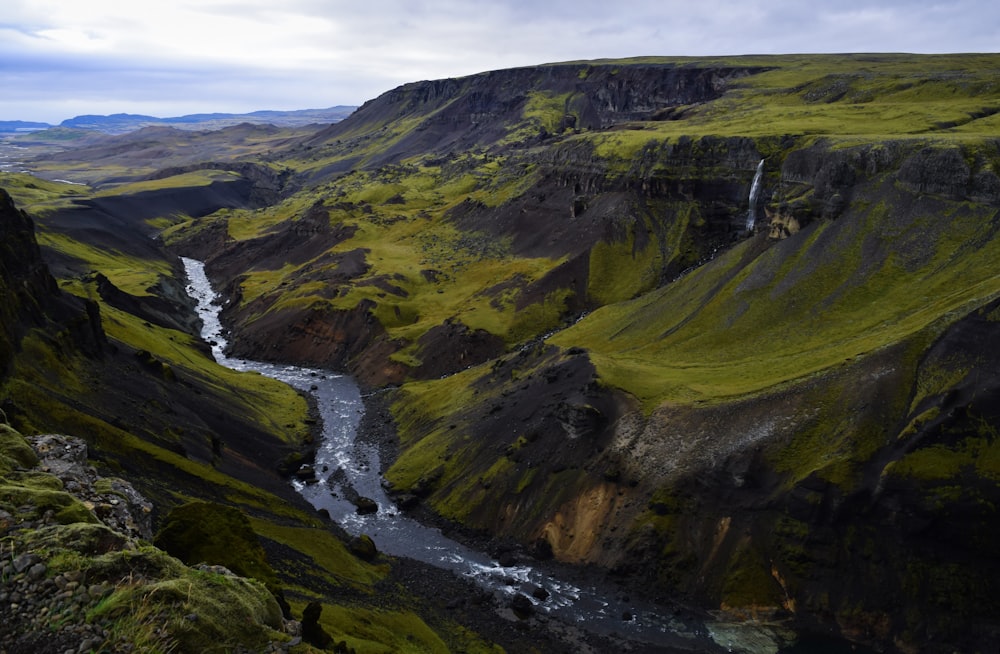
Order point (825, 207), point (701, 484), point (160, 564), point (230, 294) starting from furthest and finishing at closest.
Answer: point (230, 294), point (825, 207), point (701, 484), point (160, 564)

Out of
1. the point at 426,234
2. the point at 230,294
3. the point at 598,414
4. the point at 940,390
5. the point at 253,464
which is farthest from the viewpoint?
the point at 426,234

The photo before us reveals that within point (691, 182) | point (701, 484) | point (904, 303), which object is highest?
point (691, 182)

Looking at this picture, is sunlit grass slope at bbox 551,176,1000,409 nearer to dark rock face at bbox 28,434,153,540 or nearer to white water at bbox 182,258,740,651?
white water at bbox 182,258,740,651

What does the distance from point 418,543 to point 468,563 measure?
6313mm

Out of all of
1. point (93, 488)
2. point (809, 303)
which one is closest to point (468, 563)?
point (93, 488)

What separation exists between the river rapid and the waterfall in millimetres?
68154

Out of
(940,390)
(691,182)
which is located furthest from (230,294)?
(940,390)

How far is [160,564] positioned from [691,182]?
11582 centimetres

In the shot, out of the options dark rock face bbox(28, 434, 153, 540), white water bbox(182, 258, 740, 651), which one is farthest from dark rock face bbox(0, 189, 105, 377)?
dark rock face bbox(28, 434, 153, 540)

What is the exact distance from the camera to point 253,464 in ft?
242

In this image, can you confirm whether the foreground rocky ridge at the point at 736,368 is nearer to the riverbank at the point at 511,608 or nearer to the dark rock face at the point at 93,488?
the riverbank at the point at 511,608

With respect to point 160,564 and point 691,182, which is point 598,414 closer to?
point 160,564

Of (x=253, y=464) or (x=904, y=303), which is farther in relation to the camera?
(x=253, y=464)

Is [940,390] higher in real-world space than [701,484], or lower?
higher
